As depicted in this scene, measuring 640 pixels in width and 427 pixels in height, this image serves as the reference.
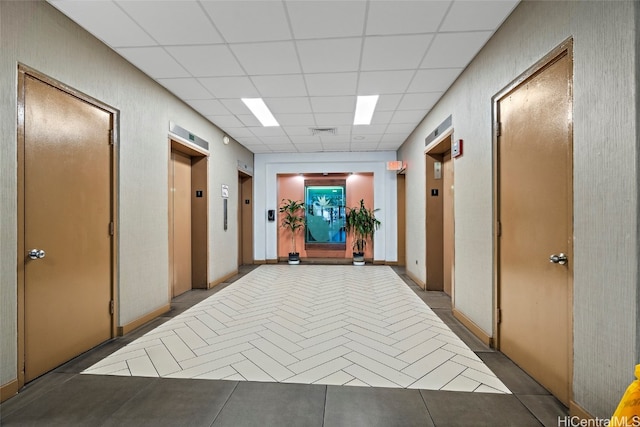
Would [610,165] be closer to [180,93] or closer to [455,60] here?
[455,60]

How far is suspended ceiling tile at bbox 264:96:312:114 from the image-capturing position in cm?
433

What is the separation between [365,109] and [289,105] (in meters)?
1.18

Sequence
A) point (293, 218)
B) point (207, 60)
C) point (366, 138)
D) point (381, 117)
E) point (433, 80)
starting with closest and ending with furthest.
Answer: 1. point (207, 60)
2. point (433, 80)
3. point (381, 117)
4. point (366, 138)
5. point (293, 218)

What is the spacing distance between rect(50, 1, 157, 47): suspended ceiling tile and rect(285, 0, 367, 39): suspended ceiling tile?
139 cm

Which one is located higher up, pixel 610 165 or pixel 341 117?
pixel 341 117

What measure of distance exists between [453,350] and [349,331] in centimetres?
100

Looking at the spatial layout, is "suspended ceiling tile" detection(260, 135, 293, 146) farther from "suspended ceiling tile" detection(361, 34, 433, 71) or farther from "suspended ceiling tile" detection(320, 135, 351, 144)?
"suspended ceiling tile" detection(361, 34, 433, 71)

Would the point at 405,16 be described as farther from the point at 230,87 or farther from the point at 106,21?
the point at 106,21

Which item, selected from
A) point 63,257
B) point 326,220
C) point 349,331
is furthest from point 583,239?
point 326,220

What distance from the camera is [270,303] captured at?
4297 mm

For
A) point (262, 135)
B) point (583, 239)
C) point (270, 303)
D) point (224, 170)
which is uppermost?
point (262, 135)

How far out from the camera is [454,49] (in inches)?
119

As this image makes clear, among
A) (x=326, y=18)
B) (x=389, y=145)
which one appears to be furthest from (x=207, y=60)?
(x=389, y=145)

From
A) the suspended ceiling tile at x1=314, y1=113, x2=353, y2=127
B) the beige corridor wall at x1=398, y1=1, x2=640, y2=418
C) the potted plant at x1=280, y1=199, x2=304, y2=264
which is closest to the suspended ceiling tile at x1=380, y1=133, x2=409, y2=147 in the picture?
the suspended ceiling tile at x1=314, y1=113, x2=353, y2=127
